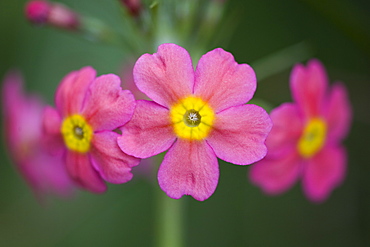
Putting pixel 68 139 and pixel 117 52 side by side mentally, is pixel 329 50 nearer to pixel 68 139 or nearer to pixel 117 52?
pixel 117 52

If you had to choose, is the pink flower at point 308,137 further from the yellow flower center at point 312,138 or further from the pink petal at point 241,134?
the pink petal at point 241,134

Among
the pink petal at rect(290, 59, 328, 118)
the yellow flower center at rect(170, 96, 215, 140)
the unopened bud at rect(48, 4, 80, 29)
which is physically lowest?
the yellow flower center at rect(170, 96, 215, 140)

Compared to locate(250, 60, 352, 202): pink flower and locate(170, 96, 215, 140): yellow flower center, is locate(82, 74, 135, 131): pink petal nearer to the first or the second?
locate(170, 96, 215, 140): yellow flower center

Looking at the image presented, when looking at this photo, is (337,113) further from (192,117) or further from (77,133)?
(77,133)

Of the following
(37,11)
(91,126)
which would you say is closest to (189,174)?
(91,126)

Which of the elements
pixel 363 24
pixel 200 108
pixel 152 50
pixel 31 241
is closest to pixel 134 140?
pixel 200 108

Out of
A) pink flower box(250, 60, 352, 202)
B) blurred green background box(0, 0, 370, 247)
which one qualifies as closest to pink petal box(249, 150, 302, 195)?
pink flower box(250, 60, 352, 202)

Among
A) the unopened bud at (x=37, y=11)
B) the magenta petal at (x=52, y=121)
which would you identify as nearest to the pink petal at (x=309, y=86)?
the magenta petal at (x=52, y=121)

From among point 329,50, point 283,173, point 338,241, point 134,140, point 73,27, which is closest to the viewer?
point 134,140
